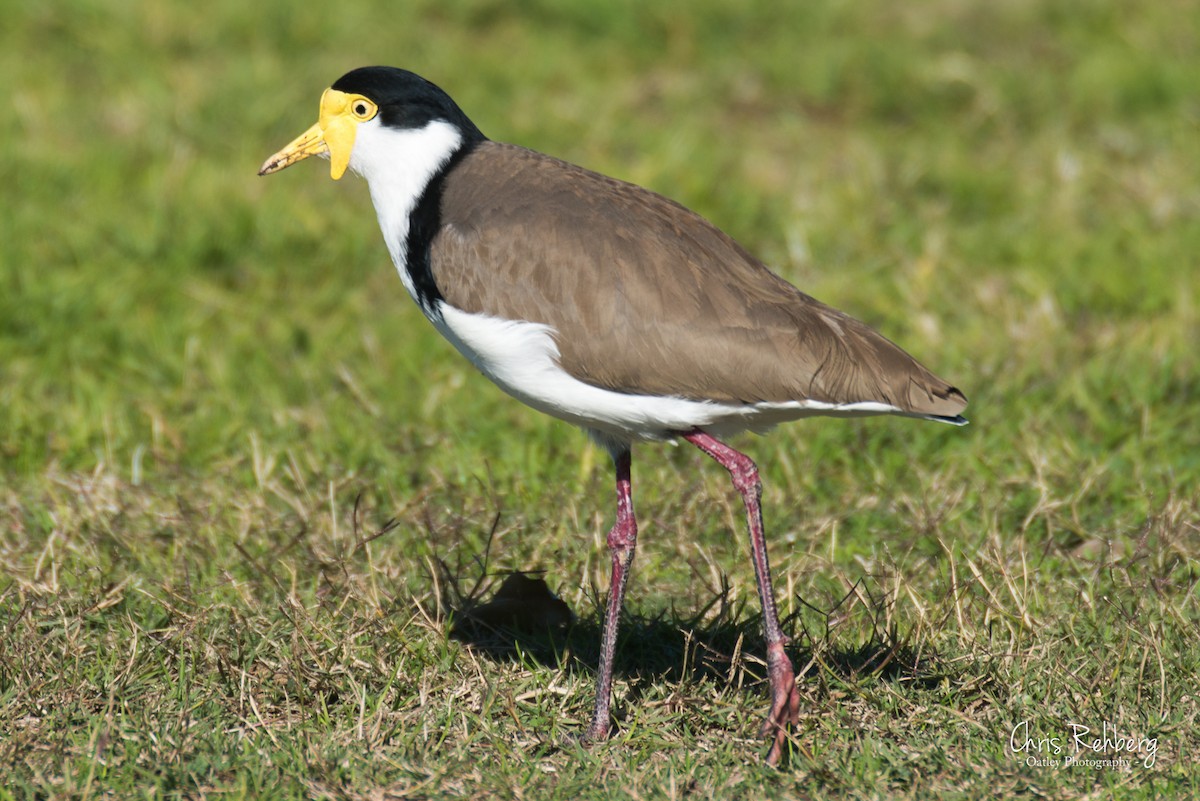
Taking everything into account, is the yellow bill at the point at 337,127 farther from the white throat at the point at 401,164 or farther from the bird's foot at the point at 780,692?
the bird's foot at the point at 780,692

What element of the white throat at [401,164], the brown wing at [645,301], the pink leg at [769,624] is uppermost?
the white throat at [401,164]

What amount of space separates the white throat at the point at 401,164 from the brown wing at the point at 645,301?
108 millimetres

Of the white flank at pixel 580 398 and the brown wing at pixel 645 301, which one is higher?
the brown wing at pixel 645 301

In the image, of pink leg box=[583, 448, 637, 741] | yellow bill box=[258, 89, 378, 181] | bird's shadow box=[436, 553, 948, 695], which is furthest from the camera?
yellow bill box=[258, 89, 378, 181]

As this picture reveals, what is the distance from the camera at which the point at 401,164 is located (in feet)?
14.3

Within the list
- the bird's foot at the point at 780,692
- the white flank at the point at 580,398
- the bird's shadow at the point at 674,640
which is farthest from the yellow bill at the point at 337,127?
the bird's foot at the point at 780,692

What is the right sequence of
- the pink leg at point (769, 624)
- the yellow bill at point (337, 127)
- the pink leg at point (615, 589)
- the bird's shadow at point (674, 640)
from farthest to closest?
the yellow bill at point (337, 127) → the bird's shadow at point (674, 640) → the pink leg at point (615, 589) → the pink leg at point (769, 624)

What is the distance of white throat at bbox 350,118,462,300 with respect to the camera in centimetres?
433

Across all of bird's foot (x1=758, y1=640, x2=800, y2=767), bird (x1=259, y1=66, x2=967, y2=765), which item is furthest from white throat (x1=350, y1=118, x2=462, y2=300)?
bird's foot (x1=758, y1=640, x2=800, y2=767)

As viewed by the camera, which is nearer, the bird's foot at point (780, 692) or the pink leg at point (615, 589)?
the bird's foot at point (780, 692)

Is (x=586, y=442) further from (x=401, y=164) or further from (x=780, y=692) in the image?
(x=780, y=692)

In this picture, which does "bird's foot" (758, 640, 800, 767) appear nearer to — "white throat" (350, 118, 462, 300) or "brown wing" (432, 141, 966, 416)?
"brown wing" (432, 141, 966, 416)

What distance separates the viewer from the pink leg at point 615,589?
13.4ft

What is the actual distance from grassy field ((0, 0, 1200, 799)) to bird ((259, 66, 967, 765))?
47 cm
